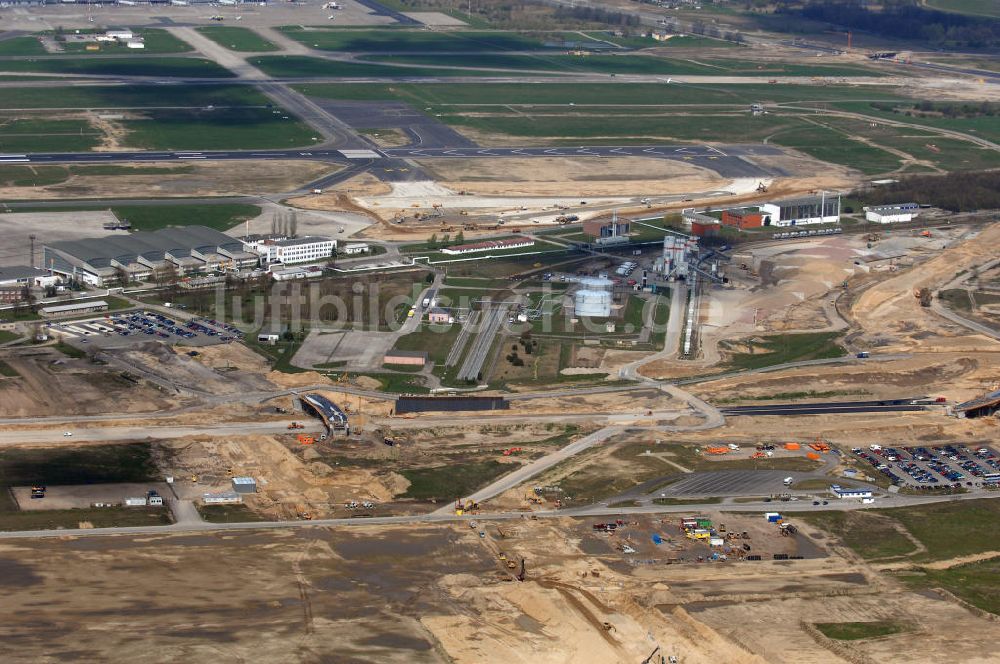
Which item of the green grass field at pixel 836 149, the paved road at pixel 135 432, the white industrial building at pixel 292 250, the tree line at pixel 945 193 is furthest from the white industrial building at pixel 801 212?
the paved road at pixel 135 432

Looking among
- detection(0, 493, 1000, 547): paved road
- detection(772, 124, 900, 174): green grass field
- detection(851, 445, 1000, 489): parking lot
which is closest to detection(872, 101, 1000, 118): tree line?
detection(772, 124, 900, 174): green grass field

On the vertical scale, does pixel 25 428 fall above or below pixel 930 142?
below

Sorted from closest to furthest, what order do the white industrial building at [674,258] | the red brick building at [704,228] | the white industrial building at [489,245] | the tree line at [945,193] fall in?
1. the white industrial building at [674,258]
2. the white industrial building at [489,245]
3. the red brick building at [704,228]
4. the tree line at [945,193]

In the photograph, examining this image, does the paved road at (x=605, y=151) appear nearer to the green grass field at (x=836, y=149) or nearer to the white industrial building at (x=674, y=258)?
the green grass field at (x=836, y=149)

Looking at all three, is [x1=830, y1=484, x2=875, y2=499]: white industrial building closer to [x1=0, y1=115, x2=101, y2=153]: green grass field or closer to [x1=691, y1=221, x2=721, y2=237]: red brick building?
[x1=691, y1=221, x2=721, y2=237]: red brick building

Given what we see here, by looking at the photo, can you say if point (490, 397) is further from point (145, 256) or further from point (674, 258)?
point (145, 256)

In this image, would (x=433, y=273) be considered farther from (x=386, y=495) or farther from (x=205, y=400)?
(x=386, y=495)

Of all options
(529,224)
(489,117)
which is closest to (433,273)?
(529,224)
